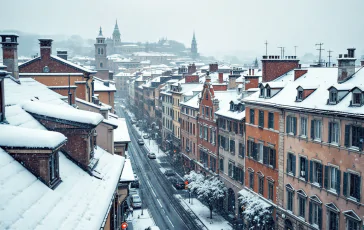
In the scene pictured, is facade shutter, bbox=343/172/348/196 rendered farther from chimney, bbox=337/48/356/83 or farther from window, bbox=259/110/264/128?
window, bbox=259/110/264/128

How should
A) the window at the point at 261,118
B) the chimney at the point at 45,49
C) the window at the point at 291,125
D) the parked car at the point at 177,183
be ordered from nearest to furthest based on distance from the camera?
the window at the point at 291,125, the window at the point at 261,118, the chimney at the point at 45,49, the parked car at the point at 177,183

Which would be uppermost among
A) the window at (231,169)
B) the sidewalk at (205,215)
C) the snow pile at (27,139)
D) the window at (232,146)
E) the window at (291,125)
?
the snow pile at (27,139)

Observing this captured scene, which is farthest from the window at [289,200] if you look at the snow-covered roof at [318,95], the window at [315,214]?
the snow-covered roof at [318,95]

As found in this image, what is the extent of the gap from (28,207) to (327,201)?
24.5 meters

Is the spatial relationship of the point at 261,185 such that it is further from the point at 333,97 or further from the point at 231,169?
the point at 333,97

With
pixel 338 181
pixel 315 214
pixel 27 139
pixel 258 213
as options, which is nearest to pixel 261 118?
pixel 258 213

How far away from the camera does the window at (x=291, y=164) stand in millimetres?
33938

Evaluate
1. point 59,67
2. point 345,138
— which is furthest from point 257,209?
point 59,67

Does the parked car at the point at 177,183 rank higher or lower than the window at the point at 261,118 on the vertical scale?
lower

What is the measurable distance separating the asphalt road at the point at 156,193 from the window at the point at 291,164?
46.1 ft

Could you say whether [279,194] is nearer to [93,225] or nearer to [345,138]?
[345,138]

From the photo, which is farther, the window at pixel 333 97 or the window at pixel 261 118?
the window at pixel 261 118

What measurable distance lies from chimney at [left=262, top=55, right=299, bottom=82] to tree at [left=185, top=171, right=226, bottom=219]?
1348 cm

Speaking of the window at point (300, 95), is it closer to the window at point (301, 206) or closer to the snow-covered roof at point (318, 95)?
the snow-covered roof at point (318, 95)
